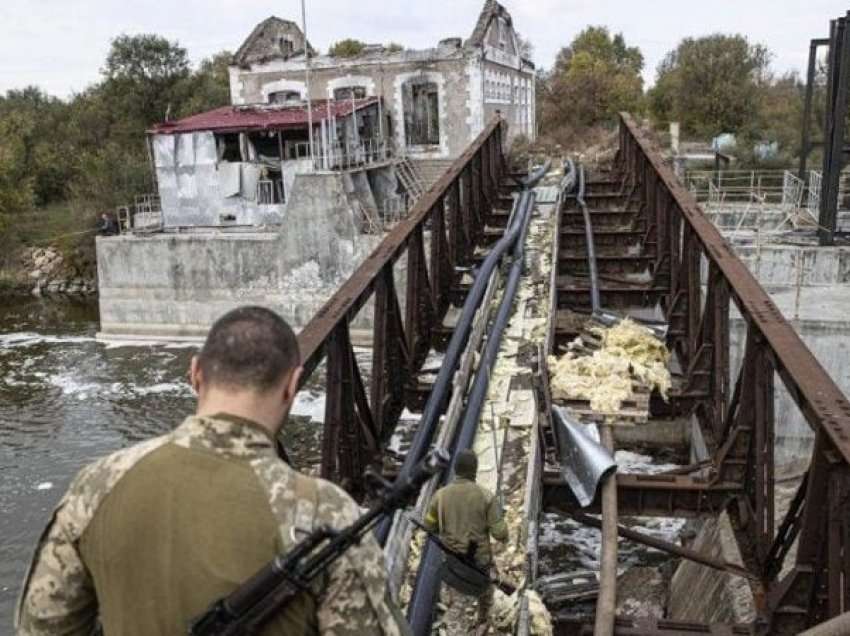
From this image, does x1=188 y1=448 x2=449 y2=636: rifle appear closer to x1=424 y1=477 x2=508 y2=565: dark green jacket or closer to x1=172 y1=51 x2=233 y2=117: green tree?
x1=424 y1=477 x2=508 y2=565: dark green jacket

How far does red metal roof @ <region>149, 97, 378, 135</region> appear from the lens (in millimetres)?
28891

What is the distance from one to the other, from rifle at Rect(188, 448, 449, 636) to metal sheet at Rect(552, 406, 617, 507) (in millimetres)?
3660

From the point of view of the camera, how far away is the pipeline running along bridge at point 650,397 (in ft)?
11.7

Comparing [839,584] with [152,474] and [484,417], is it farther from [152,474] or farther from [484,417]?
[484,417]

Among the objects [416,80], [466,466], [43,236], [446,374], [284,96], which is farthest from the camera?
[43,236]

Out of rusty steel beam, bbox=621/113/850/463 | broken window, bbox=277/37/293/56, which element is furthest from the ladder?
rusty steel beam, bbox=621/113/850/463

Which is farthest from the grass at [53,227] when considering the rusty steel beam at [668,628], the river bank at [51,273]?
the rusty steel beam at [668,628]

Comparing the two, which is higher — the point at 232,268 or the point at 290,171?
the point at 290,171

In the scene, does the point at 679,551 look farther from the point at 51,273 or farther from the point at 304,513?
the point at 51,273

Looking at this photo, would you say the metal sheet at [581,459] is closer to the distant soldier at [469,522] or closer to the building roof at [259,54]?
the distant soldier at [469,522]

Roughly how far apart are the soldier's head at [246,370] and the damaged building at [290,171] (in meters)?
23.6

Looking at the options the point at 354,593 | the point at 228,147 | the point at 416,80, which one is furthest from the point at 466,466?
the point at 416,80

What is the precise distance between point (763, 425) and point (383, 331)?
2.66 metres

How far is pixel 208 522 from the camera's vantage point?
5.54ft
